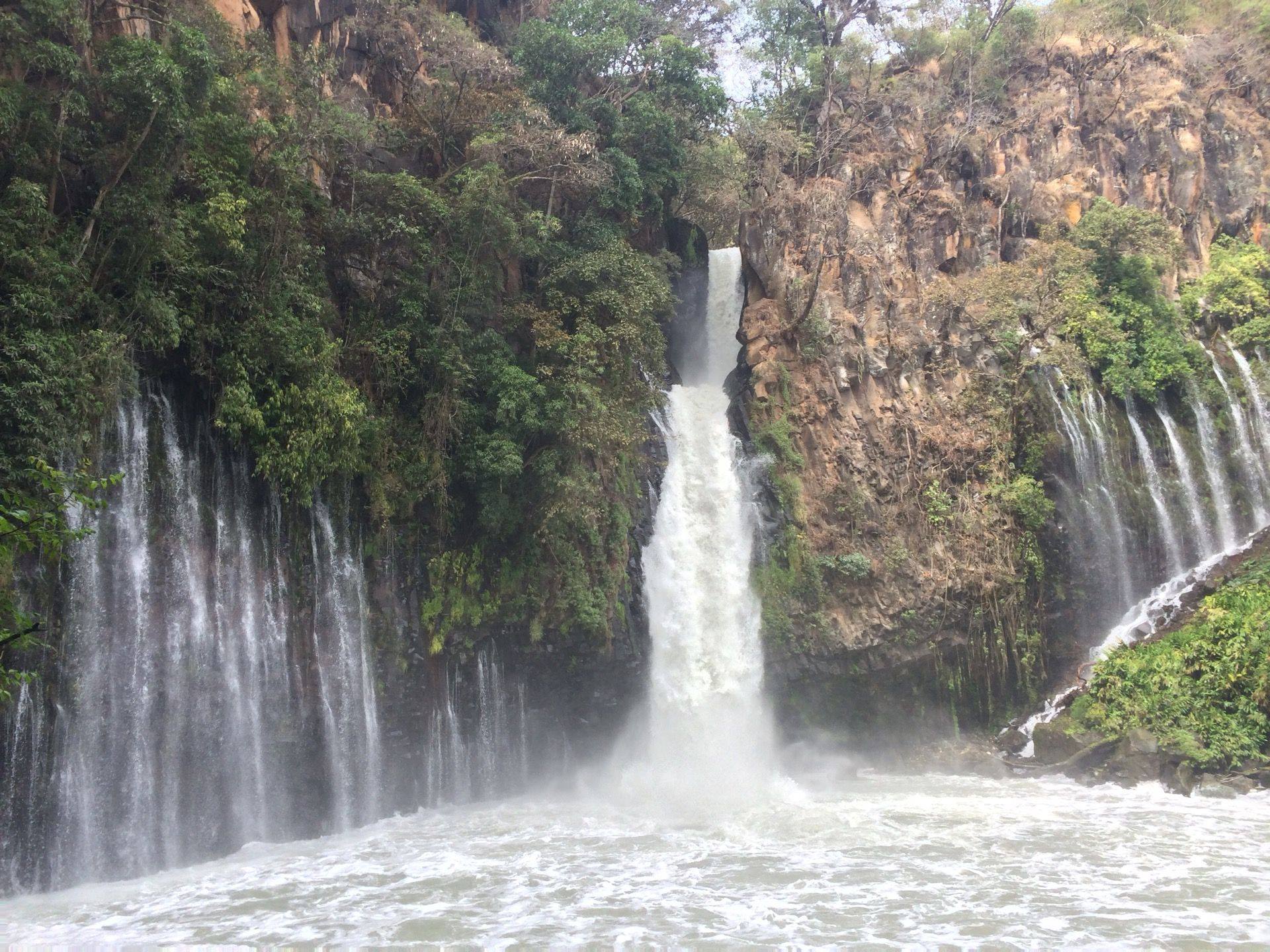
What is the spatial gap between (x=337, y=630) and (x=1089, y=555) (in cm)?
Result: 1574

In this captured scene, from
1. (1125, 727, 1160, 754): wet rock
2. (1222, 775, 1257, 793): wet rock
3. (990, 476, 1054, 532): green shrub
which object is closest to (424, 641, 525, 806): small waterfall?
(990, 476, 1054, 532): green shrub

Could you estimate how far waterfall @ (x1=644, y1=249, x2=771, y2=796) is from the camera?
736 inches

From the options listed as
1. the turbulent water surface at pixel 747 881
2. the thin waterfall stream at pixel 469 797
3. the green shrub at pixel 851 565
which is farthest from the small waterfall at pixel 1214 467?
the green shrub at pixel 851 565

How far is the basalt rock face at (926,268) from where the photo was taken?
19.8m

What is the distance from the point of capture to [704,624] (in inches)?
772

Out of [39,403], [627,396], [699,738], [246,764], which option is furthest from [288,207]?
[699,738]

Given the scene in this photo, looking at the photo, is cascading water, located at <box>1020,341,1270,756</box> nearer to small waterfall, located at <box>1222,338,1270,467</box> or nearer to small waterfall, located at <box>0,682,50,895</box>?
small waterfall, located at <box>1222,338,1270,467</box>

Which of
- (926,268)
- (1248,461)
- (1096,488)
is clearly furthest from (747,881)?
(926,268)

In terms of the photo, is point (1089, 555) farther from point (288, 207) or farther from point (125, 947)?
point (125, 947)

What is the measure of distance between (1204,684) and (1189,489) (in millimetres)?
5712

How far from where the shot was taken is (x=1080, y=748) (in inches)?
710

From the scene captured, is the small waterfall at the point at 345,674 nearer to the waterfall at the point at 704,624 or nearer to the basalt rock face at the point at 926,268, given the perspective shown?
the waterfall at the point at 704,624

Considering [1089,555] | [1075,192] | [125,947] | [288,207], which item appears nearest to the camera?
[125,947]

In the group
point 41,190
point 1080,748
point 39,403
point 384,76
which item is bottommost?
point 1080,748
